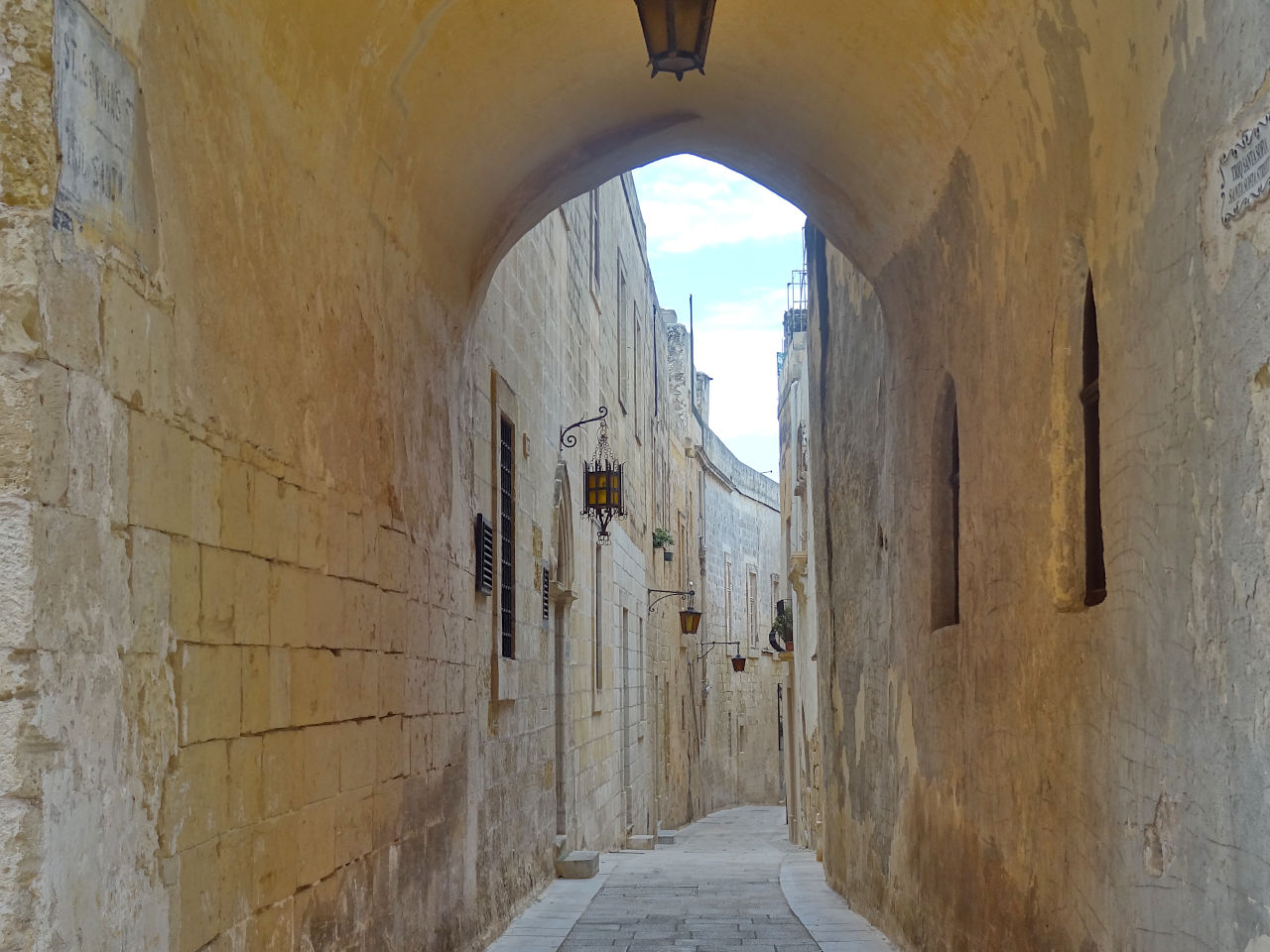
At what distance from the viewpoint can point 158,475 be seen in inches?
120

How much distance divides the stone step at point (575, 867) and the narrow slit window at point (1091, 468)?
725cm

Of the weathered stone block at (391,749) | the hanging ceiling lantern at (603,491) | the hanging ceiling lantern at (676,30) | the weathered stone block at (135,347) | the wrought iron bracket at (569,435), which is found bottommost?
the weathered stone block at (391,749)

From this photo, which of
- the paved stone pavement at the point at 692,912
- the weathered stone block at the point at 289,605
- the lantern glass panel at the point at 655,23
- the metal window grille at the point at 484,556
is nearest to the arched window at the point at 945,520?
the paved stone pavement at the point at 692,912

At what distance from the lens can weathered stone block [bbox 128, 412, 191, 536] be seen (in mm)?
2908

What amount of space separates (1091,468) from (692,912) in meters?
5.68

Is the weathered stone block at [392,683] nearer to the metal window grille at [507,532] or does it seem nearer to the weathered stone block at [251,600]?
the weathered stone block at [251,600]

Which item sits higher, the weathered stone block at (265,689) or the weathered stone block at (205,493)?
the weathered stone block at (205,493)

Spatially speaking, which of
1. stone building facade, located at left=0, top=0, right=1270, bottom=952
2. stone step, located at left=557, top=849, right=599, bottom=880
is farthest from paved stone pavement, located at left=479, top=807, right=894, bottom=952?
stone building facade, located at left=0, top=0, right=1270, bottom=952

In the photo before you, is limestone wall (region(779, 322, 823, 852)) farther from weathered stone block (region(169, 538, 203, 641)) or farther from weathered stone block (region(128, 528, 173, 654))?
weathered stone block (region(128, 528, 173, 654))

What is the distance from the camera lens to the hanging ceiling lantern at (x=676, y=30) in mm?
4230

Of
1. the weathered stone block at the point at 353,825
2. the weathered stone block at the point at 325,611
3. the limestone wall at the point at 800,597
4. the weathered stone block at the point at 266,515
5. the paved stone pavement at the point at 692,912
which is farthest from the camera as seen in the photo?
the limestone wall at the point at 800,597

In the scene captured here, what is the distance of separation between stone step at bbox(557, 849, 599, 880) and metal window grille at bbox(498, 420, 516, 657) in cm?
268

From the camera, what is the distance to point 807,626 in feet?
55.5

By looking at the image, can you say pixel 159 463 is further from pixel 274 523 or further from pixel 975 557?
pixel 975 557
